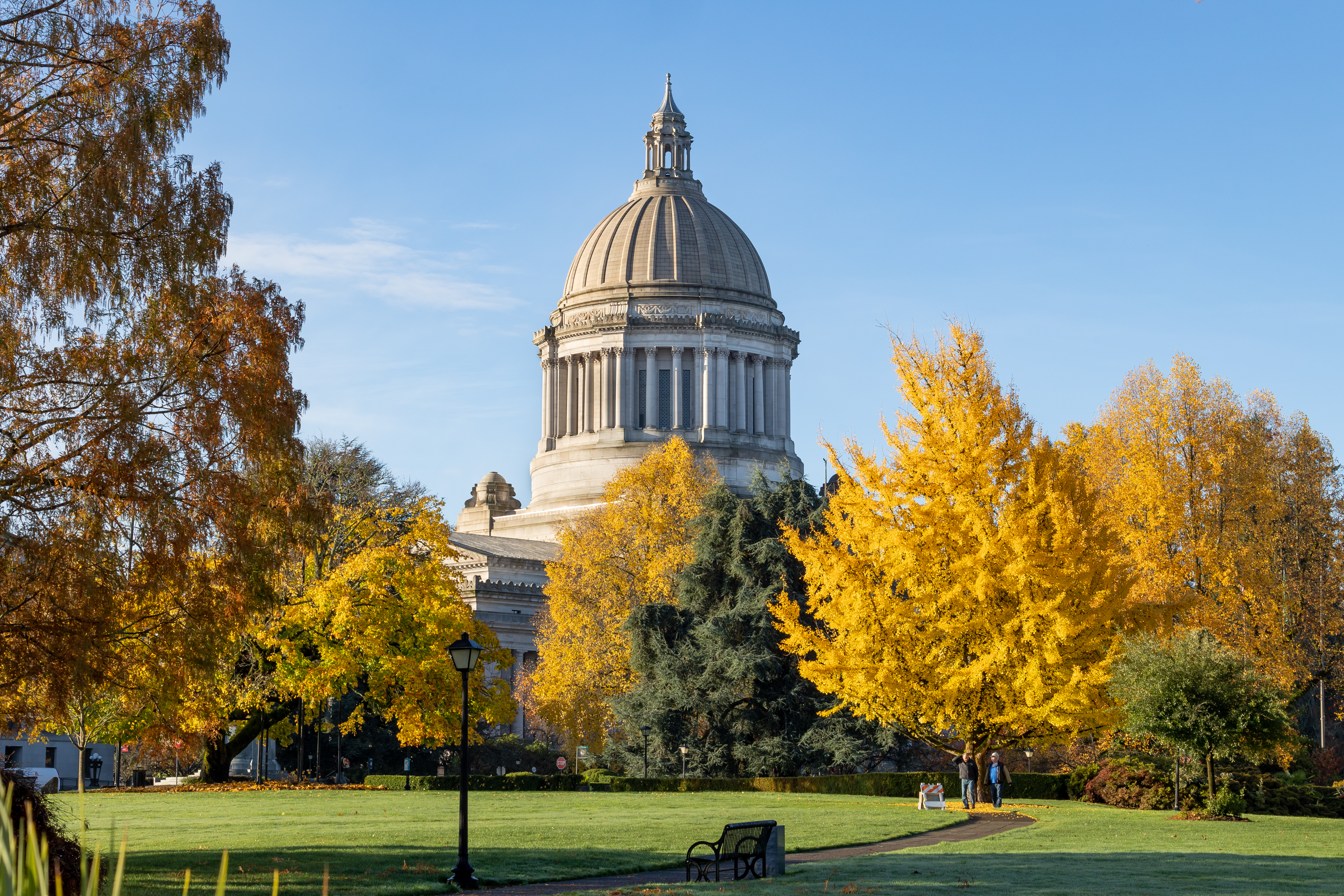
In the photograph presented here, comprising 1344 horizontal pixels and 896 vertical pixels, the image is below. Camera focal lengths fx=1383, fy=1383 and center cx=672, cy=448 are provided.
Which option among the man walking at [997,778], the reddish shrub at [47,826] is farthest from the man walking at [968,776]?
the reddish shrub at [47,826]

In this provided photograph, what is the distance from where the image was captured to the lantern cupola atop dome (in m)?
102

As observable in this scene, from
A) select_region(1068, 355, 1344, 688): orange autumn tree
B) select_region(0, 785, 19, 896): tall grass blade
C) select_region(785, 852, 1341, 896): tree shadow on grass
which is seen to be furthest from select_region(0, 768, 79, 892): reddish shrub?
select_region(1068, 355, 1344, 688): orange autumn tree

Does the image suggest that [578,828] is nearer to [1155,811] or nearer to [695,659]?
[1155,811]

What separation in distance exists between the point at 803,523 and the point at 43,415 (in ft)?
102

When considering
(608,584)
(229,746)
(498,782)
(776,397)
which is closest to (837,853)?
(498,782)

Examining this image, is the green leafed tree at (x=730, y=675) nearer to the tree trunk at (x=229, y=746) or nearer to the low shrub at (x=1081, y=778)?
the low shrub at (x=1081, y=778)

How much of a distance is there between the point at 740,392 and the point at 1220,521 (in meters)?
51.1

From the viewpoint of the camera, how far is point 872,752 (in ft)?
141

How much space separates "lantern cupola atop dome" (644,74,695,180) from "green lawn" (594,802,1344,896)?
265 ft

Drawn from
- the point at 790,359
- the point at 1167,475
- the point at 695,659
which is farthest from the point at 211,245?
the point at 790,359

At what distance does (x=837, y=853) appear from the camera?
21.4 m

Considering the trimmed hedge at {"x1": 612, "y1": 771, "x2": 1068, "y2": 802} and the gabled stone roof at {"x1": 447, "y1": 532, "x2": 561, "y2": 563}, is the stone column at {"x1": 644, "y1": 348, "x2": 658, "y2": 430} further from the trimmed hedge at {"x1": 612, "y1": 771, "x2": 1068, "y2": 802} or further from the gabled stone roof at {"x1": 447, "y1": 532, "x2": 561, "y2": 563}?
the trimmed hedge at {"x1": 612, "y1": 771, "x2": 1068, "y2": 802}

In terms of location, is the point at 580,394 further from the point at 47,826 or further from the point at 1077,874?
the point at 47,826

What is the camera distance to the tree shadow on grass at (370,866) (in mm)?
15914
